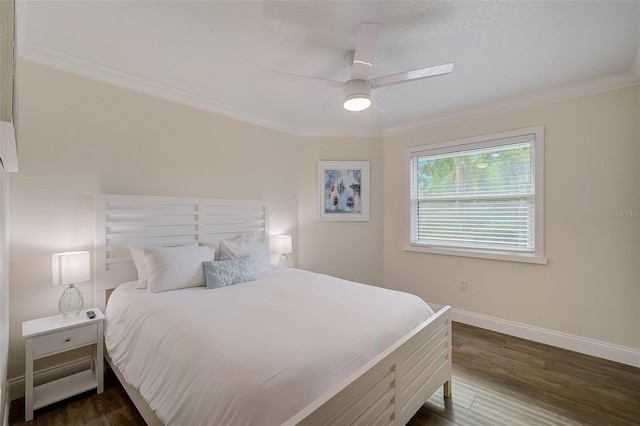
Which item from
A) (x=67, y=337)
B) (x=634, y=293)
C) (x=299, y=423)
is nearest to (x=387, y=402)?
(x=299, y=423)

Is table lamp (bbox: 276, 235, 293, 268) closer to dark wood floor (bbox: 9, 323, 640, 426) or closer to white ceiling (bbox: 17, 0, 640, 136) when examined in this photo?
white ceiling (bbox: 17, 0, 640, 136)

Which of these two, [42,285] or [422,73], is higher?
[422,73]

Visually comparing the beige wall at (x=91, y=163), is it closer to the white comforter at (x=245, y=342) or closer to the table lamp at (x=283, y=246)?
the table lamp at (x=283, y=246)

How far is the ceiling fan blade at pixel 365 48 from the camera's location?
164 cm

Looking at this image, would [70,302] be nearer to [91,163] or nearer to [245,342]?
[91,163]

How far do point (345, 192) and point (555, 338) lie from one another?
2.82 m

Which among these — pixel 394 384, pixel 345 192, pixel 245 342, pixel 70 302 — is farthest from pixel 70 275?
pixel 345 192

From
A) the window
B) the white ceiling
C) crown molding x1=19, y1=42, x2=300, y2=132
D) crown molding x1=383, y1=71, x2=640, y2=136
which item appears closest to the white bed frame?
crown molding x1=19, y1=42, x2=300, y2=132

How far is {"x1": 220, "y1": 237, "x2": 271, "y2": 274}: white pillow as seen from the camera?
282cm

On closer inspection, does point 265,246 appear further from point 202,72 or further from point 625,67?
point 625,67

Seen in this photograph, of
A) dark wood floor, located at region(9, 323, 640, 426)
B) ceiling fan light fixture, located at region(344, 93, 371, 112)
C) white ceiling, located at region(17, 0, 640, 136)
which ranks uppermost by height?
white ceiling, located at region(17, 0, 640, 136)

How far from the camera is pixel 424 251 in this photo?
3764 millimetres

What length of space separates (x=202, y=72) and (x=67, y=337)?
230 cm

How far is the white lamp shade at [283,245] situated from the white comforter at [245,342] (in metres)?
1.29
